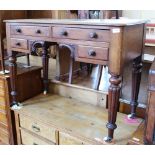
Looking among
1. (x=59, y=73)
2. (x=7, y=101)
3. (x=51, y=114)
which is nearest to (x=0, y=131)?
(x=7, y=101)

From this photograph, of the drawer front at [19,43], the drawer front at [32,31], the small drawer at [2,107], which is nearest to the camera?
the drawer front at [32,31]

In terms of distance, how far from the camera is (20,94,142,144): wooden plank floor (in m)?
1.41

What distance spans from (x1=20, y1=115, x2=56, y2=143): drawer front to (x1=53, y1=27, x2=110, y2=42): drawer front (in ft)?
2.18

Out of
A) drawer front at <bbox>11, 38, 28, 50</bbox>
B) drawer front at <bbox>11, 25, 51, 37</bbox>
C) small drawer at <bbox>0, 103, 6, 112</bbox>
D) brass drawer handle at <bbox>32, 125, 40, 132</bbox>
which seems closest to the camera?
drawer front at <bbox>11, 25, 51, 37</bbox>

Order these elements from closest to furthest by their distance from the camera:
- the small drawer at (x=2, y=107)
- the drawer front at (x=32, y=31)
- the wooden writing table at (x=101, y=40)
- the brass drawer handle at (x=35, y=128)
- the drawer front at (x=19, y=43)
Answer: the wooden writing table at (x=101, y=40), the drawer front at (x=32, y=31), the drawer front at (x=19, y=43), the brass drawer handle at (x=35, y=128), the small drawer at (x=2, y=107)

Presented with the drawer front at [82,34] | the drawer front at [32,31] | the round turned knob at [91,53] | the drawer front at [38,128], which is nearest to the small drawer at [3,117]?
the drawer front at [38,128]

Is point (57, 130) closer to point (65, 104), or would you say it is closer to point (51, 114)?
point (51, 114)

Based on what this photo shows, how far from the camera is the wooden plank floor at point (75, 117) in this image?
141 cm

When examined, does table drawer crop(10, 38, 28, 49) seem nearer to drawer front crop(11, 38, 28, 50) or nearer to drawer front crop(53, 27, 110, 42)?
drawer front crop(11, 38, 28, 50)

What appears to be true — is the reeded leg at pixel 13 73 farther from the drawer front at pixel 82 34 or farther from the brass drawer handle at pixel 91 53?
the brass drawer handle at pixel 91 53

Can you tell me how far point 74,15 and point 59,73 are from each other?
25.3 inches

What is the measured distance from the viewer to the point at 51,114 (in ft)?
5.49

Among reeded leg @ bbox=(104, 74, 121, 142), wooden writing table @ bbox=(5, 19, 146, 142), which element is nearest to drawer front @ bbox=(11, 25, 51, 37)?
wooden writing table @ bbox=(5, 19, 146, 142)

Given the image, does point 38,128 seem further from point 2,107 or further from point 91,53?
point 91,53
